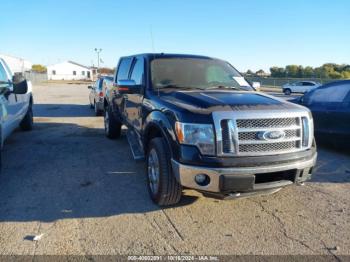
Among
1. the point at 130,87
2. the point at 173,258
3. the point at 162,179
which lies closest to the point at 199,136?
the point at 162,179

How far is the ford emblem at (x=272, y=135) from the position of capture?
343 centimetres

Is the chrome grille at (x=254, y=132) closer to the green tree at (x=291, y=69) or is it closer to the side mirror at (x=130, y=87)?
the side mirror at (x=130, y=87)

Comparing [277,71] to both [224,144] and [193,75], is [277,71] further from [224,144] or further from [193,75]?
[224,144]

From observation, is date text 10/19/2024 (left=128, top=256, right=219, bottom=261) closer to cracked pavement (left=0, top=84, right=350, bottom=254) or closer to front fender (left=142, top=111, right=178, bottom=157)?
cracked pavement (left=0, top=84, right=350, bottom=254)

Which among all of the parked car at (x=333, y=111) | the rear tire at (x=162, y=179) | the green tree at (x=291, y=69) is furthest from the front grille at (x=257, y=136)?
the green tree at (x=291, y=69)

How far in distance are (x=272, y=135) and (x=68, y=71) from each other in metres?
96.0

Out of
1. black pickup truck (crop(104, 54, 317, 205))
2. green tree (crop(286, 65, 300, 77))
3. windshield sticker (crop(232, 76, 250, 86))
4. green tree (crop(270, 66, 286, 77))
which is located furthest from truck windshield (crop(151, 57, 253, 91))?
green tree (crop(270, 66, 286, 77))

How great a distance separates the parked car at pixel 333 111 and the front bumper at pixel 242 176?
332cm

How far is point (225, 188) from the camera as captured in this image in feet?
10.9

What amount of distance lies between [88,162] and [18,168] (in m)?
1.14

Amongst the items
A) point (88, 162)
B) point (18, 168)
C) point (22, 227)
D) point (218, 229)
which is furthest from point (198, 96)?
point (18, 168)

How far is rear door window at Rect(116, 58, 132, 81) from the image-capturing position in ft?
20.5

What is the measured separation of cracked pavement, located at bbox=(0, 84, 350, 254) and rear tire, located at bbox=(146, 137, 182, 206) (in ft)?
0.53

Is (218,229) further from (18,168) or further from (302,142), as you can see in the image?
(18,168)
